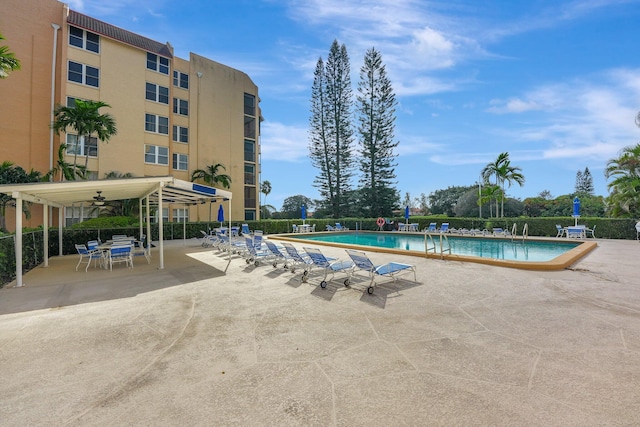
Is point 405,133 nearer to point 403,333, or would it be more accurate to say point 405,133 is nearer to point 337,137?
point 337,137

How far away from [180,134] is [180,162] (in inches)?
92.4

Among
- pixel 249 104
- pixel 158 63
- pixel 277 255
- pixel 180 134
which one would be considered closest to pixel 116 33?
pixel 158 63

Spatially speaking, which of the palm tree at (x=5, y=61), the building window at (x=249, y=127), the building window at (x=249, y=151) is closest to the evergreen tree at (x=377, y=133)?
the building window at (x=249, y=127)

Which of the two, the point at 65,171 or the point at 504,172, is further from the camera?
the point at 504,172

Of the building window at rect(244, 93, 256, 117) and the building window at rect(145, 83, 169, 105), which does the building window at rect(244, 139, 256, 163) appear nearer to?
the building window at rect(244, 93, 256, 117)

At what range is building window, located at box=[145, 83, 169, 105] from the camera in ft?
74.4

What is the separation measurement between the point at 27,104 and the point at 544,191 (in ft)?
246

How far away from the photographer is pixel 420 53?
40.7 feet

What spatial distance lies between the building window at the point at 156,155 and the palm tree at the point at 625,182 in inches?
1205

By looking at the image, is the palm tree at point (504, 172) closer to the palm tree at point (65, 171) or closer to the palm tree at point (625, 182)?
the palm tree at point (625, 182)

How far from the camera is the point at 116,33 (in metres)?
21.3

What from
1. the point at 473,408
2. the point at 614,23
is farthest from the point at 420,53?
the point at 473,408

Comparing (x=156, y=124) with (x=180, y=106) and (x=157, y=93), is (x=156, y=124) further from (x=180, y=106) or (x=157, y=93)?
(x=180, y=106)

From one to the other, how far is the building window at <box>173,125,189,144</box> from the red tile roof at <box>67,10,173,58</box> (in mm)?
5566
